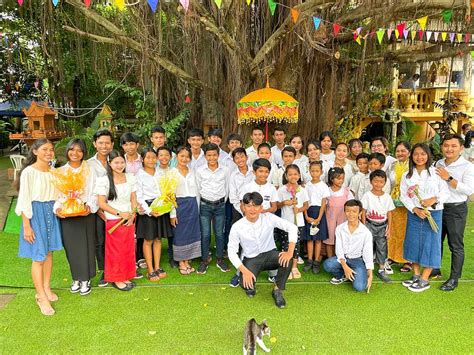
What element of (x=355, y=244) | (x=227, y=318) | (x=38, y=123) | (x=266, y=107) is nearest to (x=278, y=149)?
(x=266, y=107)

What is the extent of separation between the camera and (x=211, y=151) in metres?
3.38

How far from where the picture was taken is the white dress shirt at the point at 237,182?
Result: 3479 millimetres

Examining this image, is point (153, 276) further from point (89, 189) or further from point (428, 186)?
point (428, 186)

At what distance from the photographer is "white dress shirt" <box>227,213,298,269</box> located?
289 centimetres

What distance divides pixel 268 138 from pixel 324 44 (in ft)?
5.56

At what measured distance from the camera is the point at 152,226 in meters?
3.31

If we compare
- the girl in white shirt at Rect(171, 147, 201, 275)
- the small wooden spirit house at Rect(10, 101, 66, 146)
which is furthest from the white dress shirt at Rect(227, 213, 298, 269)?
the small wooden spirit house at Rect(10, 101, 66, 146)

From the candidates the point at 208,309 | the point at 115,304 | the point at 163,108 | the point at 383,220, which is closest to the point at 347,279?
the point at 383,220

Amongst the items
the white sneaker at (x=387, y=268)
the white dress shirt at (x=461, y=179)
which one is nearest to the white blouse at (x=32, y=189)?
Result: the white sneaker at (x=387, y=268)

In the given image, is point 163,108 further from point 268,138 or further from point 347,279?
point 347,279

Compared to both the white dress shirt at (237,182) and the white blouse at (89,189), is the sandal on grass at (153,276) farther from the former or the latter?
the white dress shirt at (237,182)

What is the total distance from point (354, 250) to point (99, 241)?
2199mm

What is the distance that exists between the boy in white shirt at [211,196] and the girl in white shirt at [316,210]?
0.79m

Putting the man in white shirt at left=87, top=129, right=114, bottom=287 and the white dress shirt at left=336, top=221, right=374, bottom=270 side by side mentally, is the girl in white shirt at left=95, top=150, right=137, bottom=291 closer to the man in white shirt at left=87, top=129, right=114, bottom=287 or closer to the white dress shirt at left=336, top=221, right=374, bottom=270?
the man in white shirt at left=87, top=129, right=114, bottom=287
